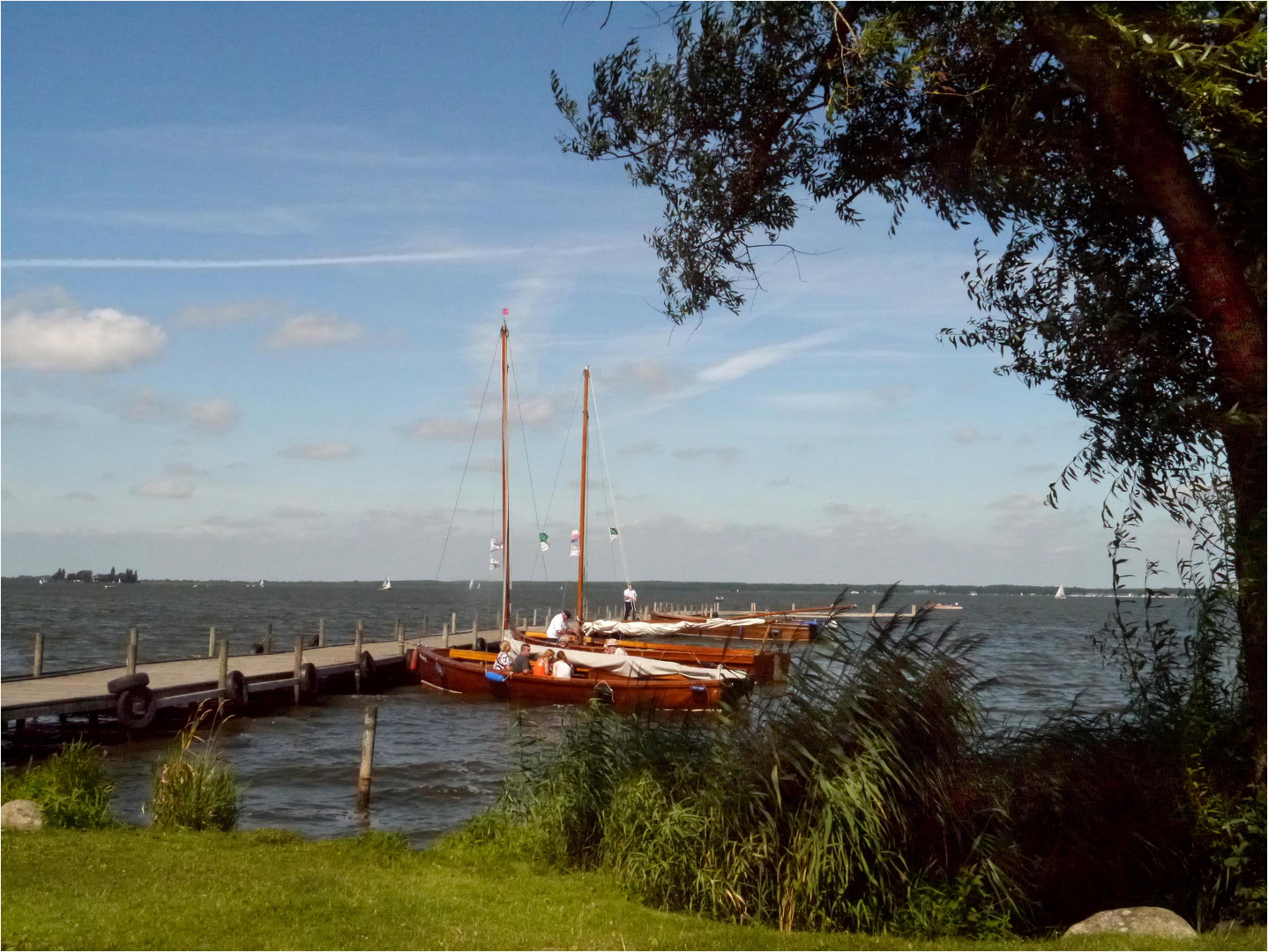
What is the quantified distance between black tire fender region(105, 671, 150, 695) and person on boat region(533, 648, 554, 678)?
11285 mm

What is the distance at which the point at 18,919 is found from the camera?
7.12 metres

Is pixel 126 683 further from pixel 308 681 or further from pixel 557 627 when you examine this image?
pixel 557 627

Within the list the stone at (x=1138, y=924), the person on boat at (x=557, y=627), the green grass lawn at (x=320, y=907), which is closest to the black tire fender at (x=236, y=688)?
the person on boat at (x=557, y=627)

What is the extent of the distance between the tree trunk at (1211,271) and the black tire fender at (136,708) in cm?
2090

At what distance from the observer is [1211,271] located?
8.43 metres

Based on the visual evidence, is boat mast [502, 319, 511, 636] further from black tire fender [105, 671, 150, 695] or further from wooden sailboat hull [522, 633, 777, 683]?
black tire fender [105, 671, 150, 695]

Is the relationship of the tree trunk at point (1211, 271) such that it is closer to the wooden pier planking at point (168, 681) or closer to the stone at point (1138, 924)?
the stone at point (1138, 924)

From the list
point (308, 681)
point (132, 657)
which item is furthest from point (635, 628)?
point (132, 657)

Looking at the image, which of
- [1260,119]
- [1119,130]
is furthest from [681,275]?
[1260,119]

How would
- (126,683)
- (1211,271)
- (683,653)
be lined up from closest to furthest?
1. (1211,271)
2. (126,683)
3. (683,653)

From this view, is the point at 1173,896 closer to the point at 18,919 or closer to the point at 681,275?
the point at 681,275

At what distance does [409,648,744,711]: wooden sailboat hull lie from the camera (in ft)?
94.1

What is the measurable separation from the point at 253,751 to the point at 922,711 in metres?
17.3

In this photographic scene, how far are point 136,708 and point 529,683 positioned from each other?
432 inches
